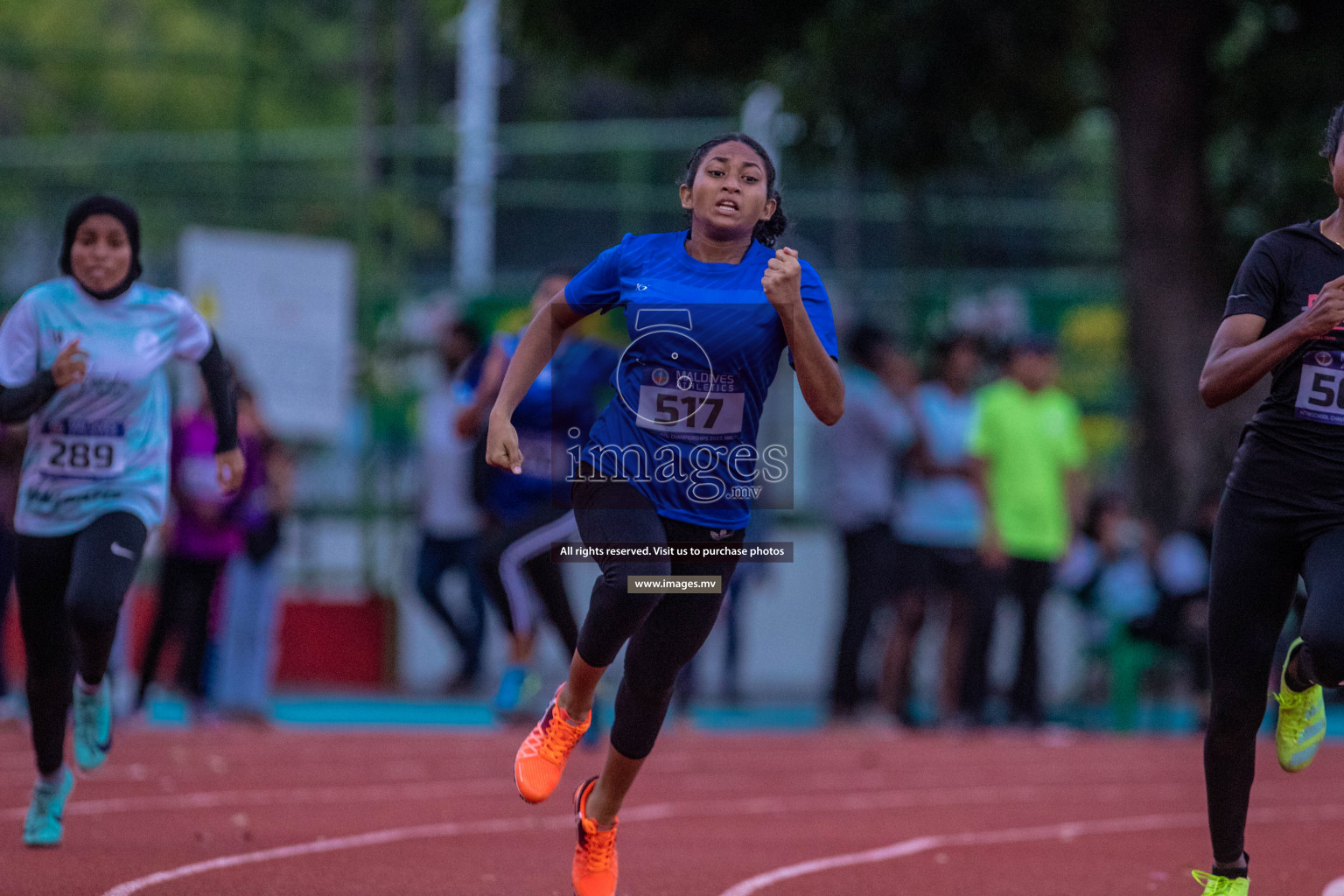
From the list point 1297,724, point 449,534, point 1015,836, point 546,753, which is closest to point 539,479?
point 1015,836

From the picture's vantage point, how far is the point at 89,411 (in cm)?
669

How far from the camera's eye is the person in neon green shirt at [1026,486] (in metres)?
12.9

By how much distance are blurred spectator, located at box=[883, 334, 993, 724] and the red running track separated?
2.76ft

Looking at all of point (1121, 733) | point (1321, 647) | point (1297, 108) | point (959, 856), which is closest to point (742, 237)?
point (1321, 647)

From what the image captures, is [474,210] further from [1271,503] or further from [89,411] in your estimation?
[1271,503]

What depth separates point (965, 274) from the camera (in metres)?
17.2

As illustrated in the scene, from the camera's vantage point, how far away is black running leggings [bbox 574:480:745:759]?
5.34m

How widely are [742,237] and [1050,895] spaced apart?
2.59m

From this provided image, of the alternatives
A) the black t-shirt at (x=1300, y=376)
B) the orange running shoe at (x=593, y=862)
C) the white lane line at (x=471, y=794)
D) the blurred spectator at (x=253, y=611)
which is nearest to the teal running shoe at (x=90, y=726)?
the white lane line at (x=471, y=794)

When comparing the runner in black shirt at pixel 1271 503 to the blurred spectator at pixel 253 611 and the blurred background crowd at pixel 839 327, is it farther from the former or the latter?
the blurred spectator at pixel 253 611

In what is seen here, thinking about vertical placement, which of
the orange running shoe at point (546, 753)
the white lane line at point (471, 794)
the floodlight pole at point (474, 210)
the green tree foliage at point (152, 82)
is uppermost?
the green tree foliage at point (152, 82)

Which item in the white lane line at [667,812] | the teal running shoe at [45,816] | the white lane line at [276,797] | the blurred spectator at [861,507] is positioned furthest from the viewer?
the blurred spectator at [861,507]

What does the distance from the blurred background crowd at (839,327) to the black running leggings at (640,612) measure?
677 centimetres

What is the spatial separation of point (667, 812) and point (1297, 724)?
360cm
